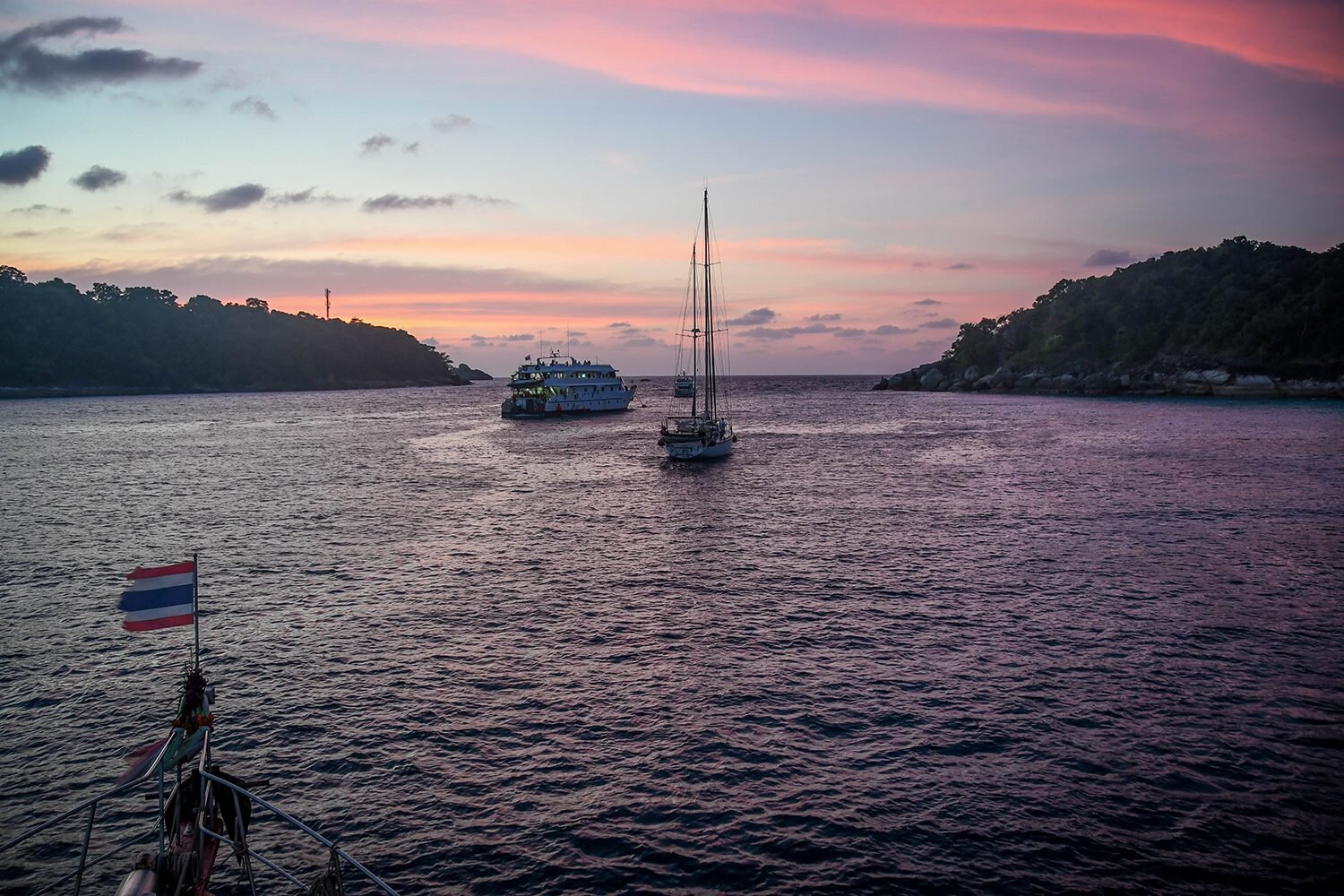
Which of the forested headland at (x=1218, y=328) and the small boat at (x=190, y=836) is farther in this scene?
the forested headland at (x=1218, y=328)

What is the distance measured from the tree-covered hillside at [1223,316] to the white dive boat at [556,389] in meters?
124

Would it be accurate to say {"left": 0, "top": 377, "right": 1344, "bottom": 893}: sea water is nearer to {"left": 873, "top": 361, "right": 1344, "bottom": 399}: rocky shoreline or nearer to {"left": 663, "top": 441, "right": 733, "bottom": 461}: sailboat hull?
{"left": 663, "top": 441, "right": 733, "bottom": 461}: sailboat hull

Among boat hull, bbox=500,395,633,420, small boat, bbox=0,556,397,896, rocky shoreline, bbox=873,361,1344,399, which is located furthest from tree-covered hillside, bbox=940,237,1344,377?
small boat, bbox=0,556,397,896

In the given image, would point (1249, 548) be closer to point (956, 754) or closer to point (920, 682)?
point (920, 682)

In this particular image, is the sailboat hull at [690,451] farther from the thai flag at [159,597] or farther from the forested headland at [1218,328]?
the forested headland at [1218,328]

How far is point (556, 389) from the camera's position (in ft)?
463

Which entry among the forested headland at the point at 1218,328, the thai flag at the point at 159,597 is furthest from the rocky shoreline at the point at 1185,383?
the thai flag at the point at 159,597

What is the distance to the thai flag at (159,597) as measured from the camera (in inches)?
496

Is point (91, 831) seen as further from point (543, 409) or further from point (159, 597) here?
point (543, 409)

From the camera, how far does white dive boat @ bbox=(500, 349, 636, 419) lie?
139750mm

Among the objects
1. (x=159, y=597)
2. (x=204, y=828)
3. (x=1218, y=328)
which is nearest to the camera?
(x=204, y=828)

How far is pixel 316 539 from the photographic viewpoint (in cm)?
4303

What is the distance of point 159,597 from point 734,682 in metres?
15.1

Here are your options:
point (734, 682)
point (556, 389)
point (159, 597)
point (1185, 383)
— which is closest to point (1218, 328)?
point (1185, 383)
